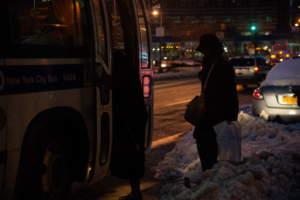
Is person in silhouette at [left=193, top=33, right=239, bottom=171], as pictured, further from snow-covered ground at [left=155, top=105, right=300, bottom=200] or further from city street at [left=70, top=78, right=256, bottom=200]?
city street at [left=70, top=78, right=256, bottom=200]

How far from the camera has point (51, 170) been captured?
3.84m

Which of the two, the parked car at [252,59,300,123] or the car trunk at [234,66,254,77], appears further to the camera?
the car trunk at [234,66,254,77]

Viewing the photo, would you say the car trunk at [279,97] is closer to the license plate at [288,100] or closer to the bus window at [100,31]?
the license plate at [288,100]

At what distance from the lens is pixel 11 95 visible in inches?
125

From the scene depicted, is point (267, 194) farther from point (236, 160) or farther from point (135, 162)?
point (135, 162)

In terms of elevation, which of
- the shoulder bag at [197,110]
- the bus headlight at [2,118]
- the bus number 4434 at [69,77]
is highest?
the bus number 4434 at [69,77]

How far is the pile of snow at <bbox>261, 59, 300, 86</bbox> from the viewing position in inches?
337

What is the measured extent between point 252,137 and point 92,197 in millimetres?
3879

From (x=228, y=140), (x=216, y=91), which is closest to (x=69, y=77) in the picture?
(x=216, y=91)

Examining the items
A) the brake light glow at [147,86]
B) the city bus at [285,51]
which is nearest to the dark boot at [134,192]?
the brake light glow at [147,86]

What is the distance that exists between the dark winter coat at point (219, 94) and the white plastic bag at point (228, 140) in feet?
0.33

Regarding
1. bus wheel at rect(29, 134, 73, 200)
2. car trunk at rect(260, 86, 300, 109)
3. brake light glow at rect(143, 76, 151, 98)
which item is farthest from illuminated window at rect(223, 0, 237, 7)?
bus wheel at rect(29, 134, 73, 200)

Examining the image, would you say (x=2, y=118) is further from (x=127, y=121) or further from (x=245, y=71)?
(x=245, y=71)

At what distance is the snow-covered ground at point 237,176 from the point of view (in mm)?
4195
